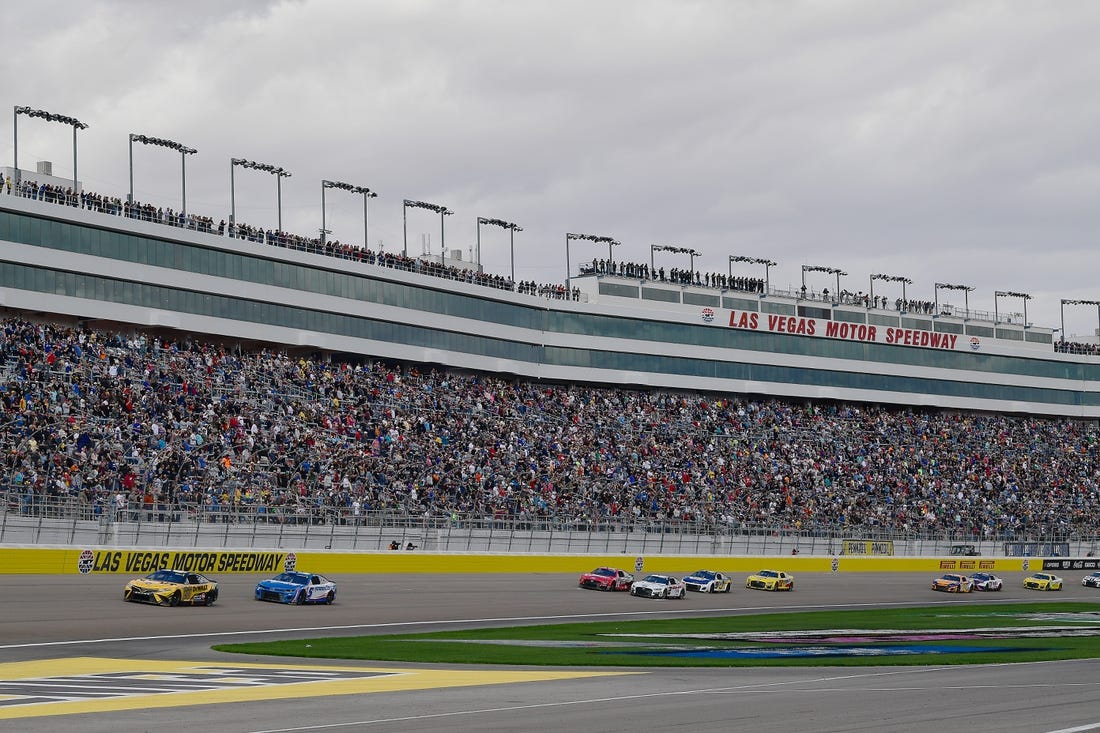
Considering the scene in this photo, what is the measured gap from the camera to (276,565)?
1839 inches

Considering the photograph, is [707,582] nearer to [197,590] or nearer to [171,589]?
[197,590]

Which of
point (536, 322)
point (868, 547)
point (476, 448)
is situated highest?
point (536, 322)

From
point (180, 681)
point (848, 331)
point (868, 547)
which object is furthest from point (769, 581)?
point (848, 331)

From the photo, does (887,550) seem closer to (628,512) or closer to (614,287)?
(628,512)

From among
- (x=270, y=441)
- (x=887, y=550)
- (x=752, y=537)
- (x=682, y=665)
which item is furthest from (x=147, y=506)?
(x=887, y=550)

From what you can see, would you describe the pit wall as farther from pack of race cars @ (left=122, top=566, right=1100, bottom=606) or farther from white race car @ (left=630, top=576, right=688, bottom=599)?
white race car @ (left=630, top=576, right=688, bottom=599)

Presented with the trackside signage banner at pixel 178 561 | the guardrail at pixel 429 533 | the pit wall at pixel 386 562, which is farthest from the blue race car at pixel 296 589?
the guardrail at pixel 429 533

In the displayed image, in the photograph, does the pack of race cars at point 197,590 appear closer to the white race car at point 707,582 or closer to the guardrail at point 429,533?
the guardrail at point 429,533

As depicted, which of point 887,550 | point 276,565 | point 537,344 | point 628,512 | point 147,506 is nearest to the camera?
point 147,506

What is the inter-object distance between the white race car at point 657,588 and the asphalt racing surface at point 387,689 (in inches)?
558

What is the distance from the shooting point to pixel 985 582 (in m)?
65.6

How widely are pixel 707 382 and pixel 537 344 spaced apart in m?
13.5

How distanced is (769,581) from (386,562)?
17.1 m

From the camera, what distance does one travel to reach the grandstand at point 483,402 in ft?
156
